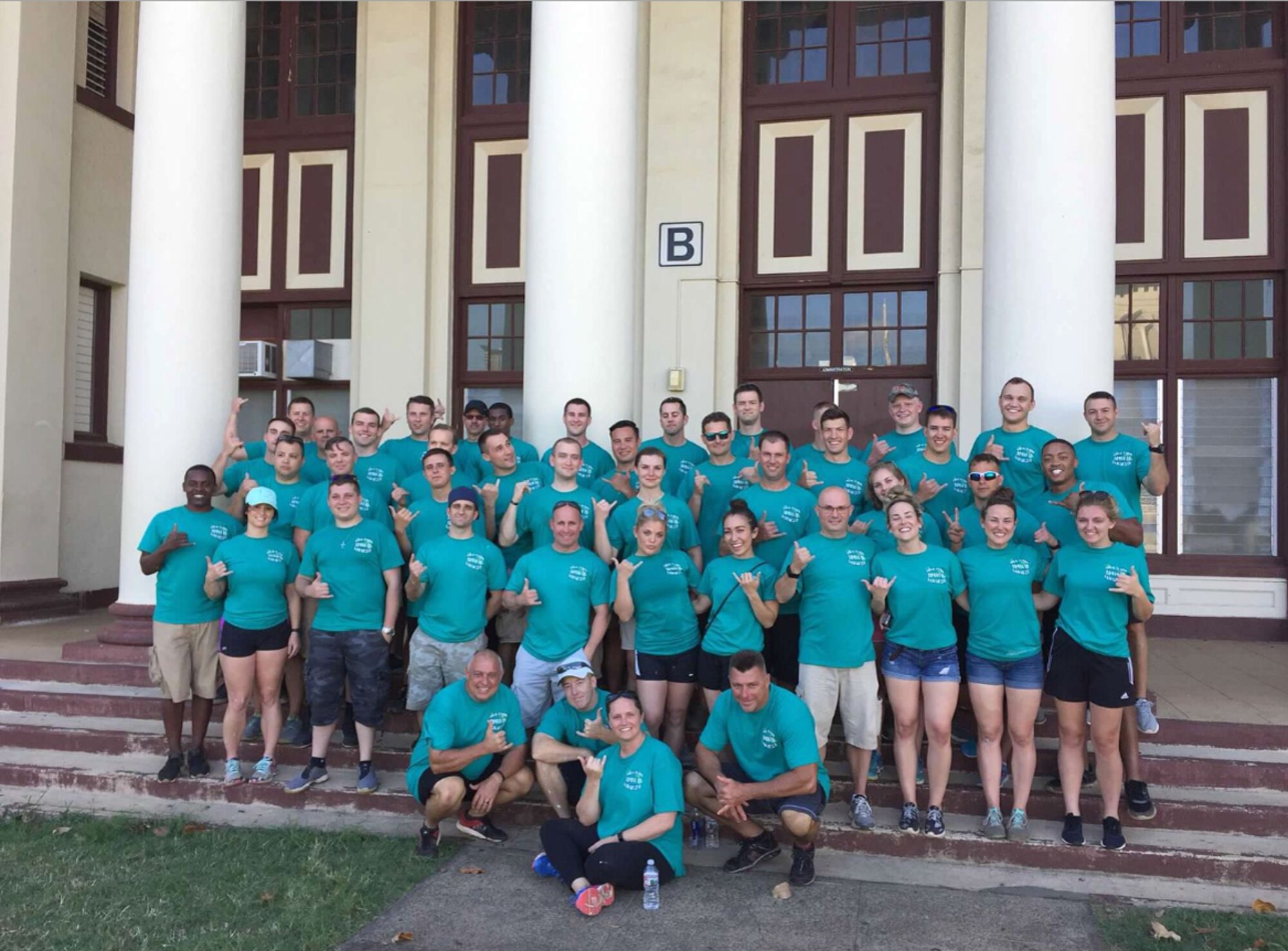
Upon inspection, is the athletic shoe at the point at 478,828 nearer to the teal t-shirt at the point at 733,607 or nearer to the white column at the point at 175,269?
the teal t-shirt at the point at 733,607

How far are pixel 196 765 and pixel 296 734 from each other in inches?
23.8

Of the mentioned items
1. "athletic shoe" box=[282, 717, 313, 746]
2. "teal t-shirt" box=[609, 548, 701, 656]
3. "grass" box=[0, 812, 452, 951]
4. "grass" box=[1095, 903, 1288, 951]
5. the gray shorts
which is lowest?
"grass" box=[0, 812, 452, 951]

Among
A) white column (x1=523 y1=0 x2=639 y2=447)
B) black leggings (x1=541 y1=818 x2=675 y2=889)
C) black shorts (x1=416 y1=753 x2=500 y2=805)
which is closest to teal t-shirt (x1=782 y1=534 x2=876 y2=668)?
black leggings (x1=541 y1=818 x2=675 y2=889)

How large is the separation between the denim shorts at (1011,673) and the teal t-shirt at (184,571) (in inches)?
176

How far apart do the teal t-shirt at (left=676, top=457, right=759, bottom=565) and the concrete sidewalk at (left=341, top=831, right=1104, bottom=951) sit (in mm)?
2104

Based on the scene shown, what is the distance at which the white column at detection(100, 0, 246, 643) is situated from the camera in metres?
7.77

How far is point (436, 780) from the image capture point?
5383 millimetres

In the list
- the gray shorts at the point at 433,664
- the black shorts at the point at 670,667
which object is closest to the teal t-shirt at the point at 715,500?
the black shorts at the point at 670,667

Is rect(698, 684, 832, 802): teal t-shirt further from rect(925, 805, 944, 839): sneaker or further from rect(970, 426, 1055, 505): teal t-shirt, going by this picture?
rect(970, 426, 1055, 505): teal t-shirt

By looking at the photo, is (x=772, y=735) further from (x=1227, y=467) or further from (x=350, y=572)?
(x=1227, y=467)

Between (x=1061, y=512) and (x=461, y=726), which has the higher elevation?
(x=1061, y=512)

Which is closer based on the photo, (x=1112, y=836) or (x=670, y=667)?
(x=1112, y=836)

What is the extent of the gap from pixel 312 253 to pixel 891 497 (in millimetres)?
8693

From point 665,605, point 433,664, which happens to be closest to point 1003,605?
point 665,605
